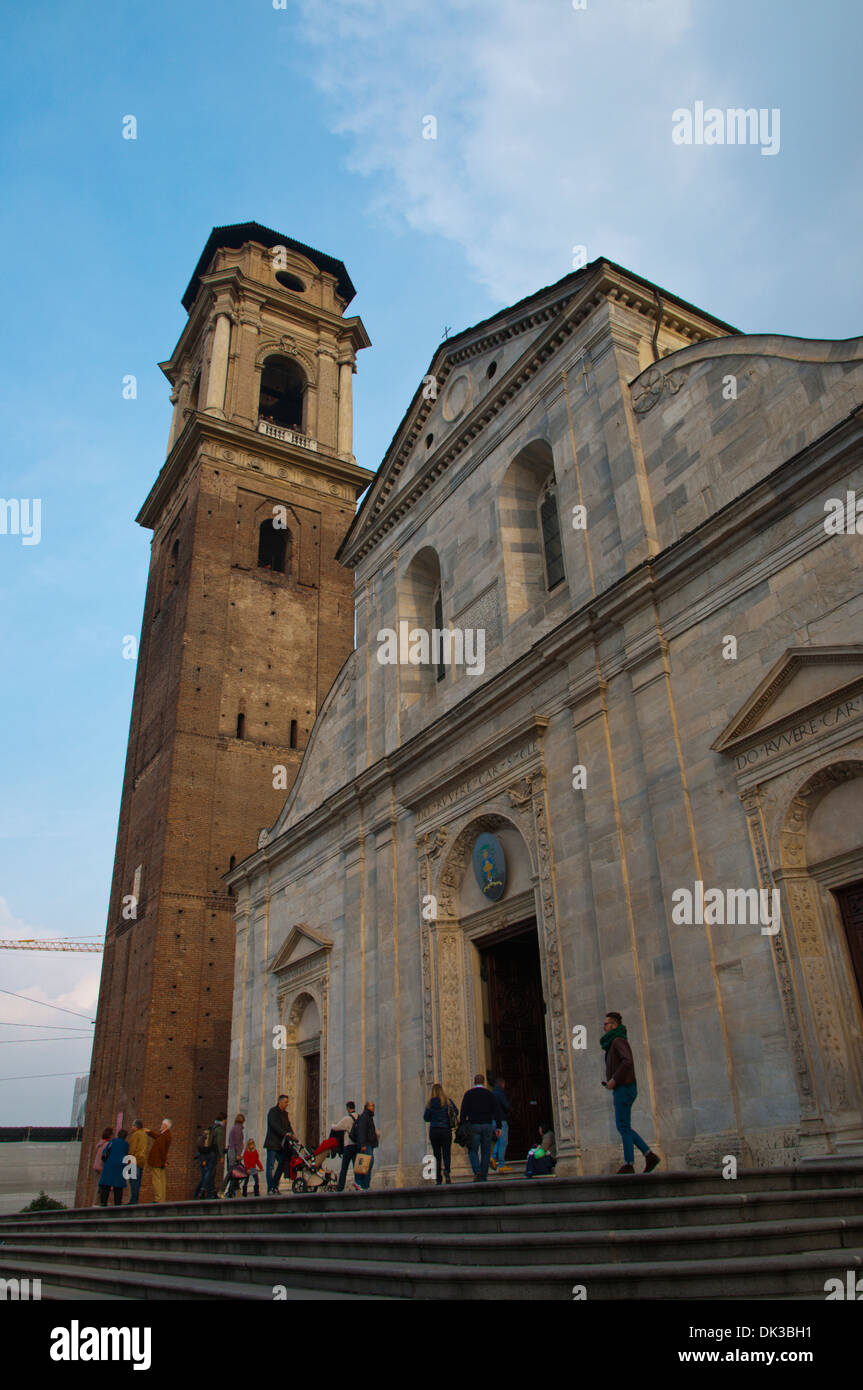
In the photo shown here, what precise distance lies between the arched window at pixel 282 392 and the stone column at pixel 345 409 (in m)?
1.61

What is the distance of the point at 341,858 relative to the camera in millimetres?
19734

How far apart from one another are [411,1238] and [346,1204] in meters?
3.35

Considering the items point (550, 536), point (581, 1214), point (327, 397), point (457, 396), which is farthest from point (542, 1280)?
point (327, 397)

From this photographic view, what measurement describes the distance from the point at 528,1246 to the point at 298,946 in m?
14.2

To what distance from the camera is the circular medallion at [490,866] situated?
50.1ft

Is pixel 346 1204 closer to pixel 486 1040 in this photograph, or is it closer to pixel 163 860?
pixel 486 1040

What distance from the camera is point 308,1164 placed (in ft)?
52.6

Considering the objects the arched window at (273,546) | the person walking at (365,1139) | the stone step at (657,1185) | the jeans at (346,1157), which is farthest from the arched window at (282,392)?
the stone step at (657,1185)

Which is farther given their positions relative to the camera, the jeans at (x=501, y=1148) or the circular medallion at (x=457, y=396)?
the circular medallion at (x=457, y=396)

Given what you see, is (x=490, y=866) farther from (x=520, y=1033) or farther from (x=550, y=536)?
(x=550, y=536)

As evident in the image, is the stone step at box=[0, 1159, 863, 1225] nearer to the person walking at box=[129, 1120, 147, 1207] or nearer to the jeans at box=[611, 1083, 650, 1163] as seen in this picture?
the jeans at box=[611, 1083, 650, 1163]

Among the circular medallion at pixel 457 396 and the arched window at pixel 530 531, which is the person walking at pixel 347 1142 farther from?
the circular medallion at pixel 457 396

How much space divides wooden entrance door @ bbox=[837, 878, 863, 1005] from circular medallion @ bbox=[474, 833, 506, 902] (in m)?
5.80
